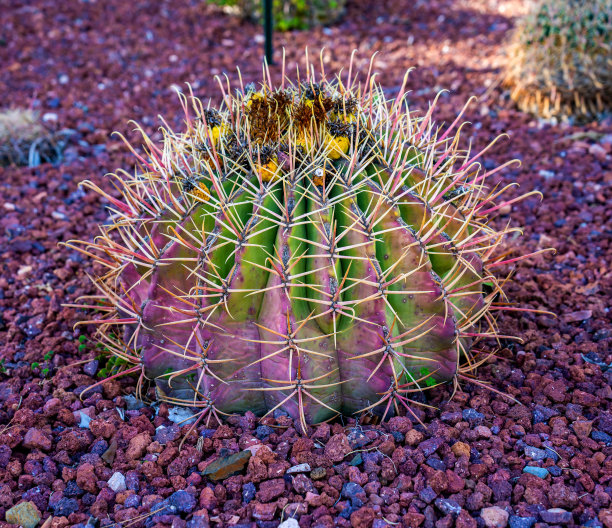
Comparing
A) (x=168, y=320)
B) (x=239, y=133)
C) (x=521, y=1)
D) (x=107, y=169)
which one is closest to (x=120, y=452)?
(x=168, y=320)

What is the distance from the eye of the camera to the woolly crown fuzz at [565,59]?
16.6 feet

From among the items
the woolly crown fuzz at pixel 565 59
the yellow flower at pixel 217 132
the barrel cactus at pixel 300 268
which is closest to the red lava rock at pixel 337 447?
the barrel cactus at pixel 300 268

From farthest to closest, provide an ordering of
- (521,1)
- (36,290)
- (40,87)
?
(521,1), (40,87), (36,290)

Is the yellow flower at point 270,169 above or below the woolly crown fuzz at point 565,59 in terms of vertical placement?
above

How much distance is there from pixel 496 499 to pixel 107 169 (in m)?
3.61

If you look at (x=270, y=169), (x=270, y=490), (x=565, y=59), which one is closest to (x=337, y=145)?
(x=270, y=169)

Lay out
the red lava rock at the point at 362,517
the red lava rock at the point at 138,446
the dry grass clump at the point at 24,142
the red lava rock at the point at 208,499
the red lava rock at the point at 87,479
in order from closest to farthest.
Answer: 1. the red lava rock at the point at 362,517
2. the red lava rock at the point at 208,499
3. the red lava rock at the point at 87,479
4. the red lava rock at the point at 138,446
5. the dry grass clump at the point at 24,142

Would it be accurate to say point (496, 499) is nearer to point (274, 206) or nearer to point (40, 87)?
point (274, 206)

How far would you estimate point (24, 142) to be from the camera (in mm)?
4902

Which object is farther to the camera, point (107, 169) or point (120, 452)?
point (107, 169)

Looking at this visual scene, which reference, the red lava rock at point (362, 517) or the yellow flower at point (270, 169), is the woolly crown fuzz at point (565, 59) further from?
the red lava rock at point (362, 517)

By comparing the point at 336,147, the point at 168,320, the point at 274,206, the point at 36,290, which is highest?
the point at 336,147

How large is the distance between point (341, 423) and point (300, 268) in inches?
25.0

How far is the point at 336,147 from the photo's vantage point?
2.27 metres
